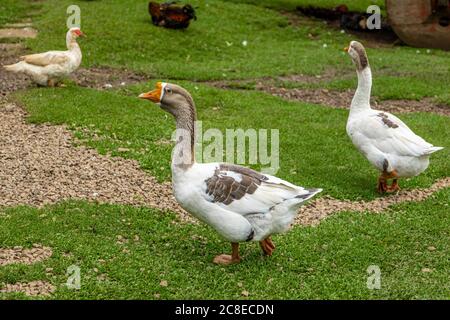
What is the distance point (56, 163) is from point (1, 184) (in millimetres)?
1054

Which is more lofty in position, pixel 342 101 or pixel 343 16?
pixel 343 16

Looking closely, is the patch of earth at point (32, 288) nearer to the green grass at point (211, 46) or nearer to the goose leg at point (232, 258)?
the goose leg at point (232, 258)

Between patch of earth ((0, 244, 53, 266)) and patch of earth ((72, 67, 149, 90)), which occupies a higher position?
patch of earth ((0, 244, 53, 266))

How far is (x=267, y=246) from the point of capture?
779 cm

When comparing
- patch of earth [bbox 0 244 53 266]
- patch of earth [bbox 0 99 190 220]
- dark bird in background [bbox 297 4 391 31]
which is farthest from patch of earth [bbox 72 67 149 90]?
dark bird in background [bbox 297 4 391 31]

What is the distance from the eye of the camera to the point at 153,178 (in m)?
10.3

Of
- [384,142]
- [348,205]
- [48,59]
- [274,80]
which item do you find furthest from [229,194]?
[274,80]

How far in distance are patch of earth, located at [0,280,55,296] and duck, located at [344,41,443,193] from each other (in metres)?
5.17

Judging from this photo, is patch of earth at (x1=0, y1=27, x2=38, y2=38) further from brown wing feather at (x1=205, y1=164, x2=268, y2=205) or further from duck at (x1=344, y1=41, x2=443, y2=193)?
brown wing feather at (x1=205, y1=164, x2=268, y2=205)

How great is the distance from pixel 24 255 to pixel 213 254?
6.86 ft

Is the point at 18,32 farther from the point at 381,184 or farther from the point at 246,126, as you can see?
the point at 381,184

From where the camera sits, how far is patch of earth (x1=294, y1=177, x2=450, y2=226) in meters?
9.33

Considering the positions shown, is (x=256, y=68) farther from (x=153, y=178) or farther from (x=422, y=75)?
(x=153, y=178)

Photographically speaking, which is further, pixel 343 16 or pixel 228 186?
pixel 343 16
